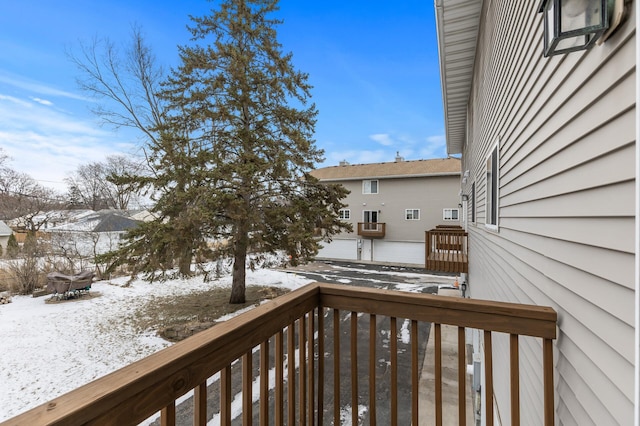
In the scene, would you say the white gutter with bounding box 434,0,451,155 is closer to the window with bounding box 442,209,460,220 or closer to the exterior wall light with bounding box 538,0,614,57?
the exterior wall light with bounding box 538,0,614,57

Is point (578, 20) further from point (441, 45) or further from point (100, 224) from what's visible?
point (100, 224)

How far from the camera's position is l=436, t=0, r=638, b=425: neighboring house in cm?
92

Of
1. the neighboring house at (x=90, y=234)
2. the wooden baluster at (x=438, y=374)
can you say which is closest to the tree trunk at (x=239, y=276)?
the neighboring house at (x=90, y=234)

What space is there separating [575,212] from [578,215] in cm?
4

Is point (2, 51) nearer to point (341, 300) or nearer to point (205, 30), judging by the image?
point (205, 30)

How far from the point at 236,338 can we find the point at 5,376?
26.2 ft

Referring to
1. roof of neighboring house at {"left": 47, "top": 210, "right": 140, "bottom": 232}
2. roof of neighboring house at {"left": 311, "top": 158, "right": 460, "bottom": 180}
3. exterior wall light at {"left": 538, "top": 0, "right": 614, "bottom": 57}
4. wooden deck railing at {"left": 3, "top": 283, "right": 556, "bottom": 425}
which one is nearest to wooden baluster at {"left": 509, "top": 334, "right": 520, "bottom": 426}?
wooden deck railing at {"left": 3, "top": 283, "right": 556, "bottom": 425}

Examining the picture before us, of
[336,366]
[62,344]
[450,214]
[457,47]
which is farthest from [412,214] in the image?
[336,366]

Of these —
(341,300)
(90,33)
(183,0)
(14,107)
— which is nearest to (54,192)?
(14,107)

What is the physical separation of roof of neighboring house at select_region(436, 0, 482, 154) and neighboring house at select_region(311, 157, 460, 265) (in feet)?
37.0

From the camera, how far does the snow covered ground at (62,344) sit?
18.0 feet

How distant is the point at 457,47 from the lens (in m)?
5.54

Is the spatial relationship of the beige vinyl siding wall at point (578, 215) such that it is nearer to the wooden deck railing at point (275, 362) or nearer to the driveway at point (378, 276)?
the wooden deck railing at point (275, 362)

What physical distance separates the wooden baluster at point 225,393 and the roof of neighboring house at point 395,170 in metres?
19.0
